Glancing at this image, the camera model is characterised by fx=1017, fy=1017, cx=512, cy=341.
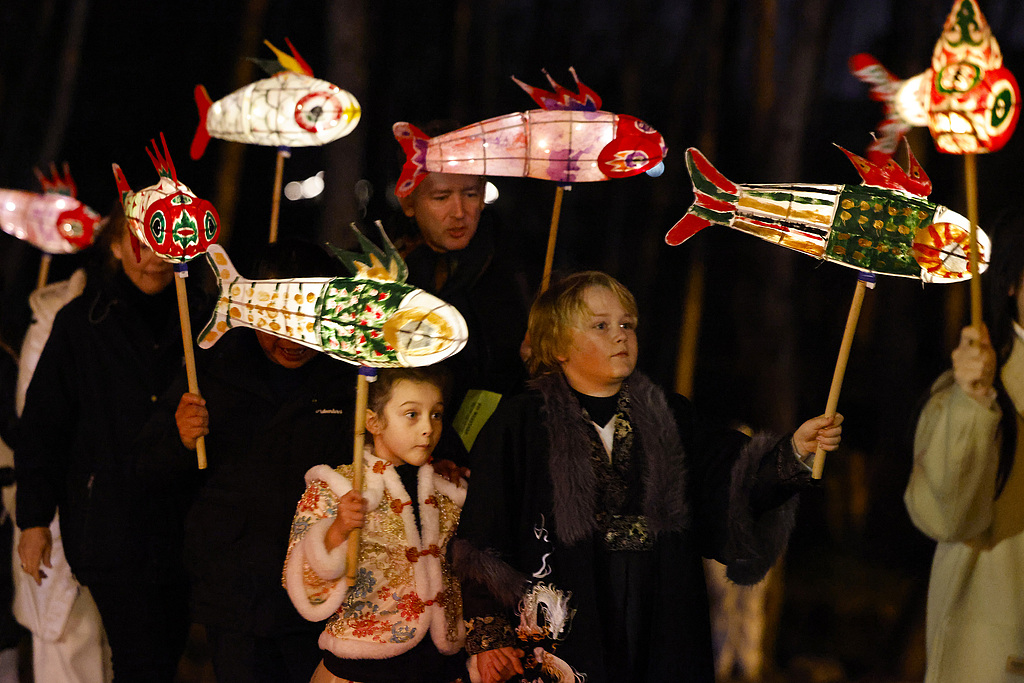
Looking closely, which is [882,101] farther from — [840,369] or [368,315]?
[368,315]

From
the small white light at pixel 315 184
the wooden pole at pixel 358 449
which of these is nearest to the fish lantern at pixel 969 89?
the wooden pole at pixel 358 449

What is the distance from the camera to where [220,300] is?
2980 millimetres

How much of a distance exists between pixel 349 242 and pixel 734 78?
3.67 m

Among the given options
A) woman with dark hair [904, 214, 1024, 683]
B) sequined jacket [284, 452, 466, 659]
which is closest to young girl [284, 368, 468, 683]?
sequined jacket [284, 452, 466, 659]

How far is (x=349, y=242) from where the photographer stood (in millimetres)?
5020

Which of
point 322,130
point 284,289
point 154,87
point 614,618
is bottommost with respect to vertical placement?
point 614,618

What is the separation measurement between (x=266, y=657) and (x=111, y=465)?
911mm

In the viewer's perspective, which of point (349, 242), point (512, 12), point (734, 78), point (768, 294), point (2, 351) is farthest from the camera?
point (512, 12)

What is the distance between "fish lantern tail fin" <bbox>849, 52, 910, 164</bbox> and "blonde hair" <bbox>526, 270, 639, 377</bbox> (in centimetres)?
76

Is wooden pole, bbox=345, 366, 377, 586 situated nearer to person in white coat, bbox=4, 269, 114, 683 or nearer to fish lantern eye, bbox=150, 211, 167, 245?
fish lantern eye, bbox=150, 211, 167, 245

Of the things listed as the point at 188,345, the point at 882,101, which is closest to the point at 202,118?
the point at 188,345

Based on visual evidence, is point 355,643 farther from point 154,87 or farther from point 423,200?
point 154,87

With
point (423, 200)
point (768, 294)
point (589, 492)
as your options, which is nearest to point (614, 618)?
point (589, 492)

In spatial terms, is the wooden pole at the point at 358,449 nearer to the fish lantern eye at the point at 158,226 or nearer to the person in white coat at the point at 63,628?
the fish lantern eye at the point at 158,226
